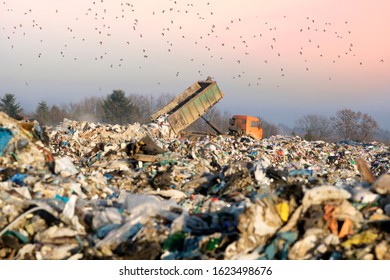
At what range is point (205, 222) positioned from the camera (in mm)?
5391

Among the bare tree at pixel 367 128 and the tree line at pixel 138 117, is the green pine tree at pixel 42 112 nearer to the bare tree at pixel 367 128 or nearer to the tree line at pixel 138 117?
the tree line at pixel 138 117

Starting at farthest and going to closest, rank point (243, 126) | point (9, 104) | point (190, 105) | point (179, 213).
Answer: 1. point (9, 104)
2. point (243, 126)
3. point (190, 105)
4. point (179, 213)

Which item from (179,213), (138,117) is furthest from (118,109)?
(179,213)

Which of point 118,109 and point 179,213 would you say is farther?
point 118,109

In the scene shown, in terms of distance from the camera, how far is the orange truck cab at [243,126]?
1972cm

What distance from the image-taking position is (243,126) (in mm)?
19906

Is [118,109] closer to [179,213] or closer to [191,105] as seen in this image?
[191,105]

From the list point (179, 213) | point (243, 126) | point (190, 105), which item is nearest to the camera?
point (179, 213)

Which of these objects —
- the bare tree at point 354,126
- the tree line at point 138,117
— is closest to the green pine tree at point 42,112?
the tree line at point 138,117

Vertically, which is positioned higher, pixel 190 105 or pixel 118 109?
pixel 190 105

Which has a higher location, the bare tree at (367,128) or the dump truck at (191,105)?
the dump truck at (191,105)

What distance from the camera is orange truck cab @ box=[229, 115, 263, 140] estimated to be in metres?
19.7

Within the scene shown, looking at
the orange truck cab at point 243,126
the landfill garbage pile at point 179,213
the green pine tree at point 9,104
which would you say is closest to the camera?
the landfill garbage pile at point 179,213
